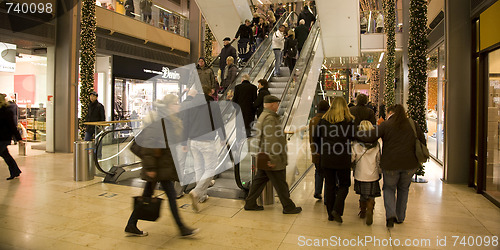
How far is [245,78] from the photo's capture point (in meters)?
7.25

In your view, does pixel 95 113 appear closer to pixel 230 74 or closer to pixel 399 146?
pixel 230 74

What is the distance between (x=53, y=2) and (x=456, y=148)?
11.5m

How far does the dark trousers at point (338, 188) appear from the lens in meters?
4.77

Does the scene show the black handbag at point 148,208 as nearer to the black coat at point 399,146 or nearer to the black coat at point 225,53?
the black coat at point 399,146

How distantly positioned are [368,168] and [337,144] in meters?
0.51

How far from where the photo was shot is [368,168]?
4.75m

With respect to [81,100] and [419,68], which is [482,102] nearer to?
[419,68]

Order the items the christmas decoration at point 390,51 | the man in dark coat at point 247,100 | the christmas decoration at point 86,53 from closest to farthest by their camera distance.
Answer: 1. the man in dark coat at point 247,100
2. the christmas decoration at point 86,53
3. the christmas decoration at point 390,51

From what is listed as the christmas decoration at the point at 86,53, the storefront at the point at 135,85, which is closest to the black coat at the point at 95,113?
the christmas decoration at the point at 86,53

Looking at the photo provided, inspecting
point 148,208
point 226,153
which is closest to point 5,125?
point 226,153

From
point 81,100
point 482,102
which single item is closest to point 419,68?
point 482,102

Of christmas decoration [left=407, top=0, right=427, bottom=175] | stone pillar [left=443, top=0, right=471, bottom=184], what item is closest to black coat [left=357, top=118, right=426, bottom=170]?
stone pillar [left=443, top=0, right=471, bottom=184]

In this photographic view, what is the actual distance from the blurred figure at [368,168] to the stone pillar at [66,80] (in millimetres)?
9483

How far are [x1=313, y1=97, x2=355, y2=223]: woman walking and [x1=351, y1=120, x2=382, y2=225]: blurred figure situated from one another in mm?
132
